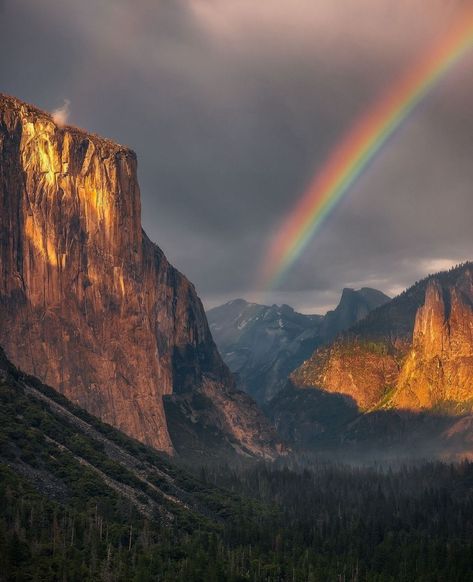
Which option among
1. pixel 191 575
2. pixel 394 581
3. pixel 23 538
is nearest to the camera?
pixel 23 538

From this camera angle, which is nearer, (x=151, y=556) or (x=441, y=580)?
(x=151, y=556)

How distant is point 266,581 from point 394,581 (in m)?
28.0

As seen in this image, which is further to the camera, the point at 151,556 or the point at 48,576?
the point at 151,556

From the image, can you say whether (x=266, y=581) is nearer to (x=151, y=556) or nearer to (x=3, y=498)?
(x=151, y=556)

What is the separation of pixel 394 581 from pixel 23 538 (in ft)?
252

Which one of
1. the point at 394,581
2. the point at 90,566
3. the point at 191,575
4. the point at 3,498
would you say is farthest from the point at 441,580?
the point at 3,498

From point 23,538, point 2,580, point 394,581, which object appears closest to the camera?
point 2,580

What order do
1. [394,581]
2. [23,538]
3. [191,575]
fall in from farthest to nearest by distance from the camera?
[394,581]
[191,575]
[23,538]

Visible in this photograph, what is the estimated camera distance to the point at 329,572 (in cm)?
19725

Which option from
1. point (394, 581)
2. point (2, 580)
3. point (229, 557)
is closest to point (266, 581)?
point (229, 557)

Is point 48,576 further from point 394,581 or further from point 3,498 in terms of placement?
point 394,581

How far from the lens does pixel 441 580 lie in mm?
199500

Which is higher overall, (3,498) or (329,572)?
(3,498)

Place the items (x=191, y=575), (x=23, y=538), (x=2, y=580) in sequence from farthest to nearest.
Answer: (x=191, y=575) < (x=23, y=538) < (x=2, y=580)
